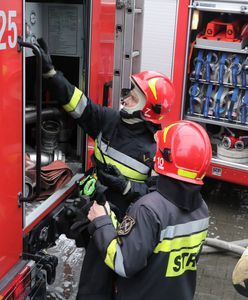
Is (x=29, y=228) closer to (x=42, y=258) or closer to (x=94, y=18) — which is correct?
(x=42, y=258)

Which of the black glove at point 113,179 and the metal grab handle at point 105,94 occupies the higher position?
the metal grab handle at point 105,94

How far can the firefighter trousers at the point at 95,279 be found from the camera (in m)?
2.78

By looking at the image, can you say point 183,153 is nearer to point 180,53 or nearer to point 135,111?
point 135,111

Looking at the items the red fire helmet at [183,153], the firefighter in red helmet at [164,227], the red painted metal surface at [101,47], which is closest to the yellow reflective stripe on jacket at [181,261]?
the firefighter in red helmet at [164,227]

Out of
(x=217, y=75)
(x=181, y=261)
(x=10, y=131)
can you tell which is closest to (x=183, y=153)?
(x=181, y=261)

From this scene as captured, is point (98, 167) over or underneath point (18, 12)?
underneath

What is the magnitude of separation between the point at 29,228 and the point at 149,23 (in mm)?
3993

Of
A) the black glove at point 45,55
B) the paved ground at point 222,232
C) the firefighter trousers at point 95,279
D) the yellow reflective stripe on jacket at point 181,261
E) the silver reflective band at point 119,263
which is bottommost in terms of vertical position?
the paved ground at point 222,232

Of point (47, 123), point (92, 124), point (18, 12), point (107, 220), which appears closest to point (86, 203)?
point (107, 220)

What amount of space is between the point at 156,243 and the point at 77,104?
1219 mm

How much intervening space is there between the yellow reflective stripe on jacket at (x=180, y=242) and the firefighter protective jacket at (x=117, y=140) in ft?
2.48

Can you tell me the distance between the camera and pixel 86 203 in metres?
2.66

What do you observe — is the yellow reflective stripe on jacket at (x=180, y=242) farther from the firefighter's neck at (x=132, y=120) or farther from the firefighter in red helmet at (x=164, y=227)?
the firefighter's neck at (x=132, y=120)

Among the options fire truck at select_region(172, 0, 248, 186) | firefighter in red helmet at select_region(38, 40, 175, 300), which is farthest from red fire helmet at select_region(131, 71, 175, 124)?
fire truck at select_region(172, 0, 248, 186)
